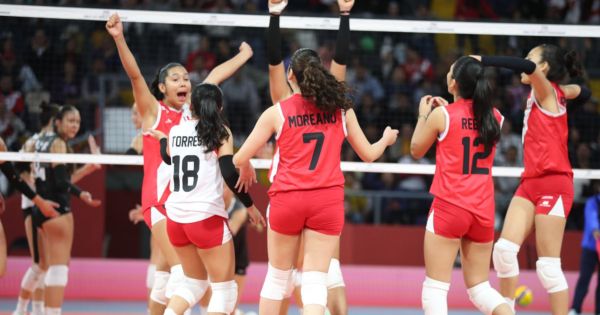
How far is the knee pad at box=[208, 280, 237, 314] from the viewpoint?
7250 millimetres

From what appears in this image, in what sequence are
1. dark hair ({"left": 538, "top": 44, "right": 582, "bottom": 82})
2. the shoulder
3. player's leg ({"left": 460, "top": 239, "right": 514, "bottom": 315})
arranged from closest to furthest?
player's leg ({"left": 460, "top": 239, "right": 514, "bottom": 315}) → dark hair ({"left": 538, "top": 44, "right": 582, "bottom": 82}) → the shoulder

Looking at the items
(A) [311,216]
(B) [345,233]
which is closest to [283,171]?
(A) [311,216]

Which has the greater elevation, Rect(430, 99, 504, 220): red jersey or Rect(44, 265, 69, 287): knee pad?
Rect(430, 99, 504, 220): red jersey

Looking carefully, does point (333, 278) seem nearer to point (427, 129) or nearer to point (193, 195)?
point (193, 195)

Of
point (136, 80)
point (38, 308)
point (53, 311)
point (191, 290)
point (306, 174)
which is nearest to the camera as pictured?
point (306, 174)

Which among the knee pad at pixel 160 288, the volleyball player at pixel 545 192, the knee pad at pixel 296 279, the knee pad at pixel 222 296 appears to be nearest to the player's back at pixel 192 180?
the knee pad at pixel 222 296

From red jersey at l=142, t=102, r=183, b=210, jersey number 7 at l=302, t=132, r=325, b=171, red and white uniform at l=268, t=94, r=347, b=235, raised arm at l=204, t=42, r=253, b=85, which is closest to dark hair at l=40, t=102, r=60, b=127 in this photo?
red jersey at l=142, t=102, r=183, b=210

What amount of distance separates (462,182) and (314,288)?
4.58 feet

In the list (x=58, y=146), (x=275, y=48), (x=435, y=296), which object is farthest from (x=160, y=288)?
(x=435, y=296)

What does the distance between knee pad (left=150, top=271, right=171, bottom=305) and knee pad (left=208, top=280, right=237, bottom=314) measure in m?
1.17

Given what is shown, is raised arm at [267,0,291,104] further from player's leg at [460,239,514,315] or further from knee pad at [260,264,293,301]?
player's leg at [460,239,514,315]

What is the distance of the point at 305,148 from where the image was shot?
22.4ft

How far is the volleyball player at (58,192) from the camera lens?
9.65 metres

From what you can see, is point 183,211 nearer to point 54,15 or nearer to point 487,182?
point 487,182
